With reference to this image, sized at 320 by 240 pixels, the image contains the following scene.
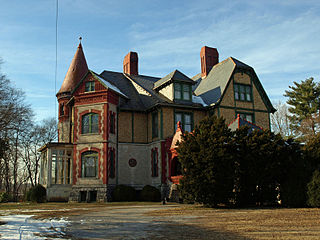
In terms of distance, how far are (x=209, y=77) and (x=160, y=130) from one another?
1012 centimetres

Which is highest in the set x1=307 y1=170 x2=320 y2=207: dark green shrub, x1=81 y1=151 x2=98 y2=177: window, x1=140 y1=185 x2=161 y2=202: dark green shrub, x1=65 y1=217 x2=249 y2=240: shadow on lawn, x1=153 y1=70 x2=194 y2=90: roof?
x1=153 y1=70 x2=194 y2=90: roof

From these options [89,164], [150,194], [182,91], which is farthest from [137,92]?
[150,194]

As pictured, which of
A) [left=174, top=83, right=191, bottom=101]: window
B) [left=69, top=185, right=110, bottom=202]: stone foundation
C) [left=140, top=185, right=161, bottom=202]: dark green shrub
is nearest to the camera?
[left=69, top=185, right=110, bottom=202]: stone foundation

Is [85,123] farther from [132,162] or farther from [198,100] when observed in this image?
[198,100]

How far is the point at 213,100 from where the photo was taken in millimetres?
29703

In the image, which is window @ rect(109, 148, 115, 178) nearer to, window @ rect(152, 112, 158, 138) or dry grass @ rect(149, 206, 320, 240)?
window @ rect(152, 112, 158, 138)

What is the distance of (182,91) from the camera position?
2928cm

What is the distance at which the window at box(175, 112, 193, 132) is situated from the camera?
2846cm

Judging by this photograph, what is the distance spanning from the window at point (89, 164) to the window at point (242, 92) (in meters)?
13.6

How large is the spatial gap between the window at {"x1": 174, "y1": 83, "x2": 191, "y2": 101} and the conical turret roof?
11275mm

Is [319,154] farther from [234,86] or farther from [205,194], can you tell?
[234,86]

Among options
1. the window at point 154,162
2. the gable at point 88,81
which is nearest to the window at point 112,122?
the gable at point 88,81

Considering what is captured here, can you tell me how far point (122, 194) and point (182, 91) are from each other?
33.6 feet

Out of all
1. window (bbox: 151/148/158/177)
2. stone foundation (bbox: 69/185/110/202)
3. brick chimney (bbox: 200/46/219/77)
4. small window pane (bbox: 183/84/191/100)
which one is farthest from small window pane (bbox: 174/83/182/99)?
stone foundation (bbox: 69/185/110/202)
